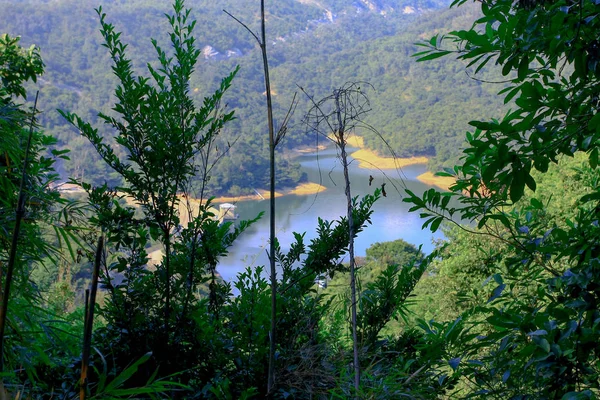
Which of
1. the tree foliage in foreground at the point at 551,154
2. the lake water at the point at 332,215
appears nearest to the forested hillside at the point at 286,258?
the tree foliage in foreground at the point at 551,154

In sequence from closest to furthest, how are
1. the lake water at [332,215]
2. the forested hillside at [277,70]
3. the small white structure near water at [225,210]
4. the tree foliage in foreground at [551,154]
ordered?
the tree foliage in foreground at [551,154] → the small white structure near water at [225,210] → the lake water at [332,215] → the forested hillside at [277,70]

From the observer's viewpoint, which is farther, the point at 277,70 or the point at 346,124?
the point at 277,70

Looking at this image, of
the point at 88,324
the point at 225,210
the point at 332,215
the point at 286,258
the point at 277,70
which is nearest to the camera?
the point at 88,324

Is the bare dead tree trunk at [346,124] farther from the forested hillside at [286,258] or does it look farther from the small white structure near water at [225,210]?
the small white structure near water at [225,210]

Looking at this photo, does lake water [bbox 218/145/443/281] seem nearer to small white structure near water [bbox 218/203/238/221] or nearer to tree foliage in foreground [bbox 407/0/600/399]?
small white structure near water [bbox 218/203/238/221]

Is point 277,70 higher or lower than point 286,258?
higher

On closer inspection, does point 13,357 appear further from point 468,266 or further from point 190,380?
point 468,266

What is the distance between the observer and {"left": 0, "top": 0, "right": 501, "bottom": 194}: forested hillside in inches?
909

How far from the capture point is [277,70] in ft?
114

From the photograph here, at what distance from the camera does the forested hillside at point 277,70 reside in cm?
2309

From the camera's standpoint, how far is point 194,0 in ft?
→ 159

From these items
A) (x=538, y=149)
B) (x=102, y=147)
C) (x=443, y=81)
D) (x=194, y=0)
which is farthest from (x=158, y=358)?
(x=194, y=0)

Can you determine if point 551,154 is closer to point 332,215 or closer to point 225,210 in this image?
point 225,210

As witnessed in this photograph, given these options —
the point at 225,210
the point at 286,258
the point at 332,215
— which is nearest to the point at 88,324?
the point at 225,210
